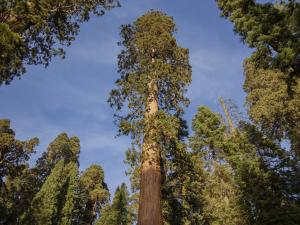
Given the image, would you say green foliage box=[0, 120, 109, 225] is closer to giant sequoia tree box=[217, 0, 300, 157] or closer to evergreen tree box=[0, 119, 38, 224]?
evergreen tree box=[0, 119, 38, 224]

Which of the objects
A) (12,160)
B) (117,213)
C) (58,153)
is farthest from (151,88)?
(58,153)

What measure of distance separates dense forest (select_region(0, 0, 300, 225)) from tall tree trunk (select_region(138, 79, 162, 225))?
3cm

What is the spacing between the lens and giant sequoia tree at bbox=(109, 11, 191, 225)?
9789 millimetres

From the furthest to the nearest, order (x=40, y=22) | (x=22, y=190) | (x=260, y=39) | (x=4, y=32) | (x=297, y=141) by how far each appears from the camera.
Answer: (x=22, y=190) → (x=297, y=141) → (x=260, y=39) → (x=40, y=22) → (x=4, y=32)

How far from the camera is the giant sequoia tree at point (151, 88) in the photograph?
979cm

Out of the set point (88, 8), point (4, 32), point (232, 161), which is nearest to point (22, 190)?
point (232, 161)

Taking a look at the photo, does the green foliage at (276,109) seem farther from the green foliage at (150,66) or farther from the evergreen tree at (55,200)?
the evergreen tree at (55,200)

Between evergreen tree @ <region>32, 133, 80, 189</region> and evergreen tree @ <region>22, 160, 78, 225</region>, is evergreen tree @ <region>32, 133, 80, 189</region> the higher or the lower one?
the higher one

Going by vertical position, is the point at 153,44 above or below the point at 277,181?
above

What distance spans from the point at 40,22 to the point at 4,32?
5.50ft

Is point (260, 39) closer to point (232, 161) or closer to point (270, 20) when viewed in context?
point (270, 20)

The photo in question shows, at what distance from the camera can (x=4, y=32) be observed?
264 inches

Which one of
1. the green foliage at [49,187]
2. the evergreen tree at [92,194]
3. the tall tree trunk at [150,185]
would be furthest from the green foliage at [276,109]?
the evergreen tree at [92,194]

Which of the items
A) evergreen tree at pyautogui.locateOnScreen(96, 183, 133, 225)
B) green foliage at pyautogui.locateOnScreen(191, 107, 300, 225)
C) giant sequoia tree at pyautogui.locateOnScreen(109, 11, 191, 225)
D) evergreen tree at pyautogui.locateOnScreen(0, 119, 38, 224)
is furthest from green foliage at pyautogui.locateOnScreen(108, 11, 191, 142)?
evergreen tree at pyautogui.locateOnScreen(96, 183, 133, 225)
